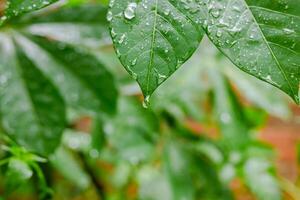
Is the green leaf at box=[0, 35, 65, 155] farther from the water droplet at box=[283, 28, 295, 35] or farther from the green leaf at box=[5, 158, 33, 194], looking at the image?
the water droplet at box=[283, 28, 295, 35]

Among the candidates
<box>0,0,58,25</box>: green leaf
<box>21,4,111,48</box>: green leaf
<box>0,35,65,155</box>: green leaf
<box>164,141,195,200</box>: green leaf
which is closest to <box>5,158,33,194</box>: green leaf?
<box>0,35,65,155</box>: green leaf

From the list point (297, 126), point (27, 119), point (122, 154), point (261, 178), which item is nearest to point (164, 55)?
point (27, 119)

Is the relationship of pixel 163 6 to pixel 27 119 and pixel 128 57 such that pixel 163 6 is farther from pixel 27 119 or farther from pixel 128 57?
pixel 27 119

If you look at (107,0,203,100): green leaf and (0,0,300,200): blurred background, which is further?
(0,0,300,200): blurred background

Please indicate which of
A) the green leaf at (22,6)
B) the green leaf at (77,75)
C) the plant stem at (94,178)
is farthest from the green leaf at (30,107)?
the plant stem at (94,178)

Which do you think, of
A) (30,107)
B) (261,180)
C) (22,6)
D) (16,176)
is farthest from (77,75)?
(261,180)
